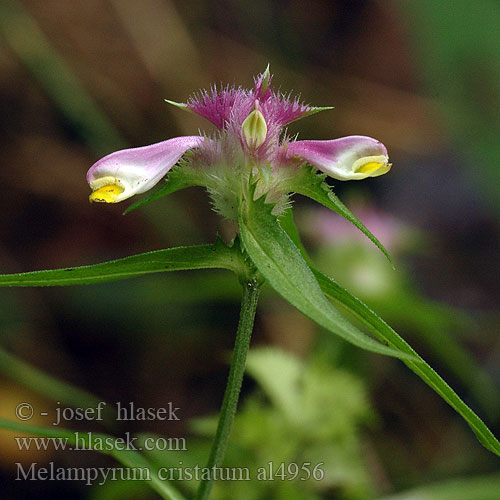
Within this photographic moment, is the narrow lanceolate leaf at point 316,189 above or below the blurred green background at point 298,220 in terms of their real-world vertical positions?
below

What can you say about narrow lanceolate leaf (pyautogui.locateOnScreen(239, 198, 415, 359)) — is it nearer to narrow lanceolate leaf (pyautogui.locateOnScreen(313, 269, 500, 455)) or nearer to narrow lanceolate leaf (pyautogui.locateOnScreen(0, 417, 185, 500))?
narrow lanceolate leaf (pyautogui.locateOnScreen(313, 269, 500, 455))

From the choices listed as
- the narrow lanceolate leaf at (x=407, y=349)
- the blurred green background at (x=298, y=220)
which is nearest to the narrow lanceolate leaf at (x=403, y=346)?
the narrow lanceolate leaf at (x=407, y=349)

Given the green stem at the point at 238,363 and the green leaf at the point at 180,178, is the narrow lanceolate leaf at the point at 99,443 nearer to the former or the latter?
the green stem at the point at 238,363

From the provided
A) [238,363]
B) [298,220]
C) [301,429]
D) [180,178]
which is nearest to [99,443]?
[238,363]

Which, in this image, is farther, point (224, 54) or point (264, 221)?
point (224, 54)

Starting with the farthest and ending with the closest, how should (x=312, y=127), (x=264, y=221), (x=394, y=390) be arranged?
(x=312, y=127) → (x=394, y=390) → (x=264, y=221)

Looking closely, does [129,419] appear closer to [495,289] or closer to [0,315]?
[0,315]

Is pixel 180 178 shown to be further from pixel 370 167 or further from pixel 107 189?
pixel 370 167

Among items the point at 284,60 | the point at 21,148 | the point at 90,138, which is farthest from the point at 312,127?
the point at 21,148
